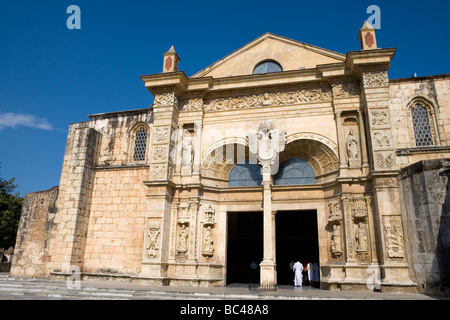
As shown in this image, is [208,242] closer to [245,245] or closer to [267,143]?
[245,245]

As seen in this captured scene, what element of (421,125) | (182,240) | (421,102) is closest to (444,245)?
(421,125)

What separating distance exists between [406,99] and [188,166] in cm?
1091

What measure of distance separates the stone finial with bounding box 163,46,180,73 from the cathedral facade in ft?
0.25

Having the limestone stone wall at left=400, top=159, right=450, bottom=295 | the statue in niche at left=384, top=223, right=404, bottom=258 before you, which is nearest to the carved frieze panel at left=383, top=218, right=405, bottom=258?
the statue in niche at left=384, top=223, right=404, bottom=258

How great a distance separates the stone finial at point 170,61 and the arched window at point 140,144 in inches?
152

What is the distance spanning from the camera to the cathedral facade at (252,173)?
1343 centimetres

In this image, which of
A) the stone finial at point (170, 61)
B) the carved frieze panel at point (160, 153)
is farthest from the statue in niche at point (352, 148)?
the stone finial at point (170, 61)

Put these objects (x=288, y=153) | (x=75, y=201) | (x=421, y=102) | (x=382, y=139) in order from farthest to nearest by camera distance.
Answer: (x=75, y=201)
(x=288, y=153)
(x=421, y=102)
(x=382, y=139)

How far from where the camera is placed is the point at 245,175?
1653 centimetres

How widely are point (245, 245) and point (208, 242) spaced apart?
4.95m

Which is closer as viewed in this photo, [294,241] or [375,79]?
[375,79]

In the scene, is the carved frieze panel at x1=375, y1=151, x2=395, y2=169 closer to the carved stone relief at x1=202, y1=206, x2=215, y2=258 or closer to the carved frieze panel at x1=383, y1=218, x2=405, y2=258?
the carved frieze panel at x1=383, y1=218, x2=405, y2=258

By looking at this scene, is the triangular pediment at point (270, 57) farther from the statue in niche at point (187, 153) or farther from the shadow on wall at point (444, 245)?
the shadow on wall at point (444, 245)

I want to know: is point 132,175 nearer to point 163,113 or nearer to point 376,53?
point 163,113
